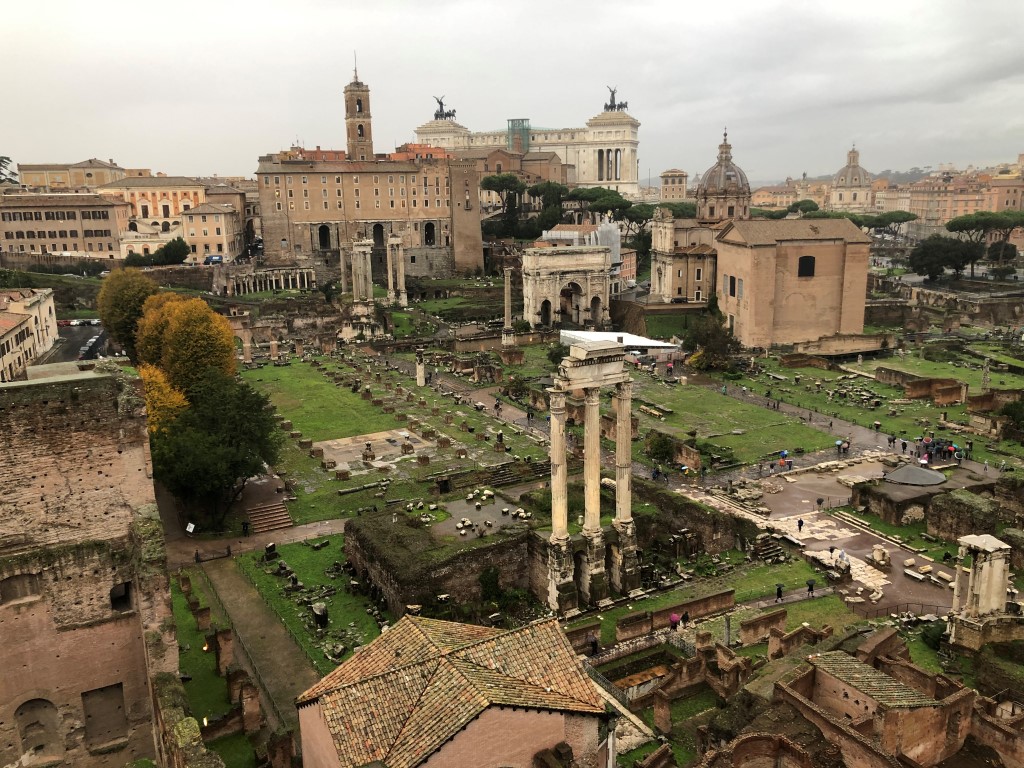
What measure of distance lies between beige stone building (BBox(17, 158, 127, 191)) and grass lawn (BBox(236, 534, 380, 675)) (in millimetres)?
102016

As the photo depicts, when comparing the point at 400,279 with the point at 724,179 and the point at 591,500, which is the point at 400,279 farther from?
the point at 591,500

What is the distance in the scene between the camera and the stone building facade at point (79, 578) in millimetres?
17047

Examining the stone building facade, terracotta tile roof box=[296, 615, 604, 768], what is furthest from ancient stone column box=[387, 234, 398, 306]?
terracotta tile roof box=[296, 615, 604, 768]

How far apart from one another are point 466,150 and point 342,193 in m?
64.8

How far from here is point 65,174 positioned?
116312 mm

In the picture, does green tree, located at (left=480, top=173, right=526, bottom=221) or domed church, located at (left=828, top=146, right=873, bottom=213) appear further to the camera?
A: domed church, located at (left=828, top=146, right=873, bottom=213)

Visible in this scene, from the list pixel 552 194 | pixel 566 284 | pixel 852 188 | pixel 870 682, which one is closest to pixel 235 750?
pixel 870 682

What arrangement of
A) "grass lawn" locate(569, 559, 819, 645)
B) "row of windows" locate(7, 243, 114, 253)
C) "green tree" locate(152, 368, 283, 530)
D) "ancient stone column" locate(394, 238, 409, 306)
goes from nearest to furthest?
1. "grass lawn" locate(569, 559, 819, 645)
2. "green tree" locate(152, 368, 283, 530)
3. "ancient stone column" locate(394, 238, 409, 306)
4. "row of windows" locate(7, 243, 114, 253)

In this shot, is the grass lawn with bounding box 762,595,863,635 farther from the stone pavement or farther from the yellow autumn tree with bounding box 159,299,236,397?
the yellow autumn tree with bounding box 159,299,236,397

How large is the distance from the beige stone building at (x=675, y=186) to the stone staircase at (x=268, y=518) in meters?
131

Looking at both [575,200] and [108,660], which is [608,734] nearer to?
[108,660]

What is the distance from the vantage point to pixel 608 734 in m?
16.2

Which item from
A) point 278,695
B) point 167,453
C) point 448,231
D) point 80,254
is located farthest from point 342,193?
point 278,695

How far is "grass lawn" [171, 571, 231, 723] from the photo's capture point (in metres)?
20.3
